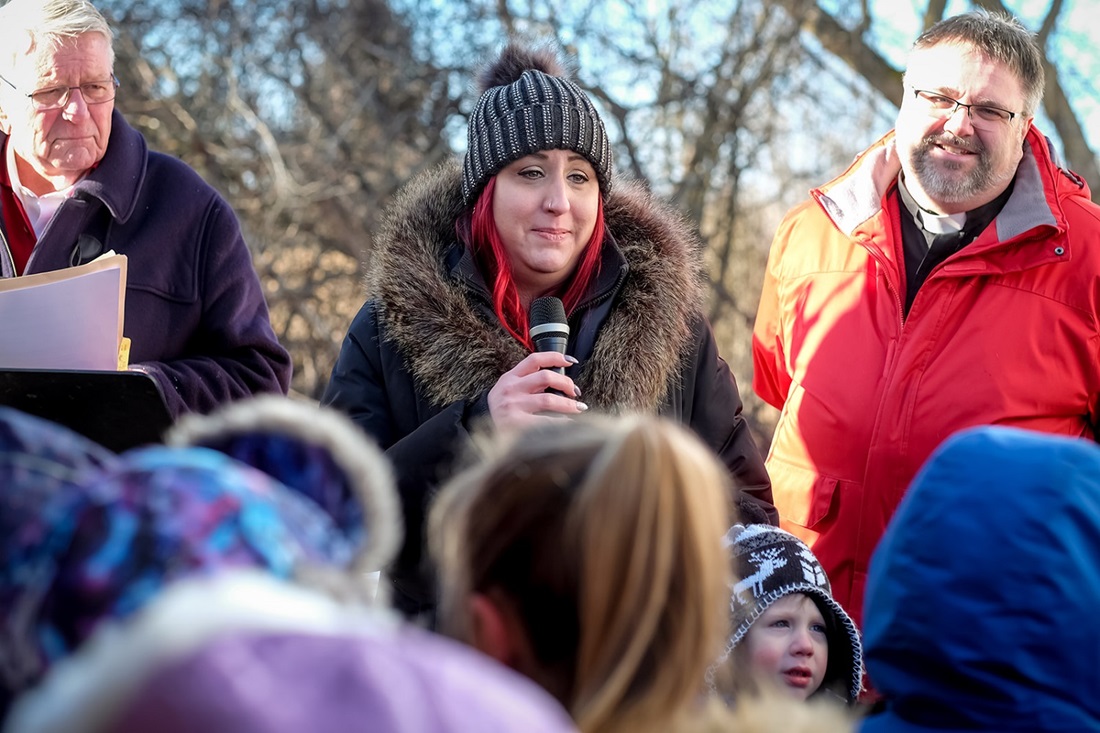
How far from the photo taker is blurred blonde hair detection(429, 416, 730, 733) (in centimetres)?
126

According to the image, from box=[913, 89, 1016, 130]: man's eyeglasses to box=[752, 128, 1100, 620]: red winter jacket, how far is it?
6.4 inches

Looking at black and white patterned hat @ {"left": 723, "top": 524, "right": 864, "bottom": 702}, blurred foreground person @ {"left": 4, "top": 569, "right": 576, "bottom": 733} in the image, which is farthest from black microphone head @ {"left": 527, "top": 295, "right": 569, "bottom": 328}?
blurred foreground person @ {"left": 4, "top": 569, "right": 576, "bottom": 733}

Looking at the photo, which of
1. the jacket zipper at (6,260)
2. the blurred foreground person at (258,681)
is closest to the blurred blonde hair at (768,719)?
the blurred foreground person at (258,681)

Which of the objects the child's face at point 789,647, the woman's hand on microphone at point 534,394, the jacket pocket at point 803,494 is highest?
the woman's hand on microphone at point 534,394

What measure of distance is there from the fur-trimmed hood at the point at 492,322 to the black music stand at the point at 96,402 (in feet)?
2.38

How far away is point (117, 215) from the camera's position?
278 centimetres

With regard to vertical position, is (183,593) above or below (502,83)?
below

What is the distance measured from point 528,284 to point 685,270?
0.38m

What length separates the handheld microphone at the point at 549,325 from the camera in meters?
2.53

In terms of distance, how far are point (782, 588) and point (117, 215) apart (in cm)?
170

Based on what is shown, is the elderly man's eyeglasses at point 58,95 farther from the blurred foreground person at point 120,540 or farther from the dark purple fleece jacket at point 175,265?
the blurred foreground person at point 120,540

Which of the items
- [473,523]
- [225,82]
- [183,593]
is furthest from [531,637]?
[225,82]

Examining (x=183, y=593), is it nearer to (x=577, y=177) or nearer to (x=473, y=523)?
(x=473, y=523)

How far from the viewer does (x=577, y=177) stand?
2.87 metres
